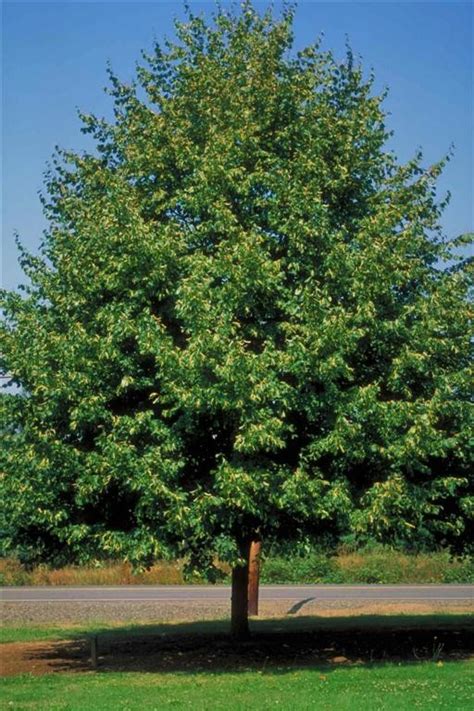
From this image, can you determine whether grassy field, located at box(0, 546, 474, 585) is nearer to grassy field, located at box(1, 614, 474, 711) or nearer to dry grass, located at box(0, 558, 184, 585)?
dry grass, located at box(0, 558, 184, 585)

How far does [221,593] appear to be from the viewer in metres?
38.4

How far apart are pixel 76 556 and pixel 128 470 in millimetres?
3319

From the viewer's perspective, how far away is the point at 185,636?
23.6 m

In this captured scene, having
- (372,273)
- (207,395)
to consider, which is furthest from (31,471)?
(372,273)

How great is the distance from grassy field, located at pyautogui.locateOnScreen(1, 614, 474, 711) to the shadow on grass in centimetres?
3

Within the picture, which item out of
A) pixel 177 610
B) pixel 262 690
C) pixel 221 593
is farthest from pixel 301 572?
pixel 262 690

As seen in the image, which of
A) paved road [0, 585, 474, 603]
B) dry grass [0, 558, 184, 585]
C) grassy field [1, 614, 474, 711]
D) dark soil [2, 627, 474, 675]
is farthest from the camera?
dry grass [0, 558, 184, 585]

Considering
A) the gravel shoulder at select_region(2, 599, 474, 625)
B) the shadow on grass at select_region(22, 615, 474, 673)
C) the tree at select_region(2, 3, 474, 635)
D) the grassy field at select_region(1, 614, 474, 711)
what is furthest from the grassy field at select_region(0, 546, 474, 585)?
the tree at select_region(2, 3, 474, 635)

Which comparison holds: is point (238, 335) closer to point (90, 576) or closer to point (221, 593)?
point (221, 593)

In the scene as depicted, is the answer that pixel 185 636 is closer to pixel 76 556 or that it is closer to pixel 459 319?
pixel 76 556

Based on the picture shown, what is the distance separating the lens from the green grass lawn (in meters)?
13.7

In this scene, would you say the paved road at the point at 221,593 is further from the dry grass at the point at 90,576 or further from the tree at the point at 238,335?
the tree at the point at 238,335

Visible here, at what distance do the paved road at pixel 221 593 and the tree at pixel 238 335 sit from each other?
54.8 feet

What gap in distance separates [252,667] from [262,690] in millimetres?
3167
